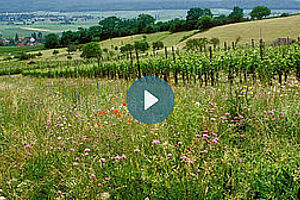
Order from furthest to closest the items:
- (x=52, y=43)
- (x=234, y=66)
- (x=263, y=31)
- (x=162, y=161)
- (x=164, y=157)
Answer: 1. (x=52, y=43)
2. (x=263, y=31)
3. (x=234, y=66)
4. (x=164, y=157)
5. (x=162, y=161)

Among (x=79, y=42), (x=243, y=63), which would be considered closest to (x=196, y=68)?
(x=243, y=63)

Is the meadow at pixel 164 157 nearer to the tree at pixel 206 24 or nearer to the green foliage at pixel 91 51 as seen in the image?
the green foliage at pixel 91 51

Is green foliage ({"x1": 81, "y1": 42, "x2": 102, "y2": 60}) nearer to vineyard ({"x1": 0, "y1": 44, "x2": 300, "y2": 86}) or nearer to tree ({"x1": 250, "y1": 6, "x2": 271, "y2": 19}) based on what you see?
vineyard ({"x1": 0, "y1": 44, "x2": 300, "y2": 86})

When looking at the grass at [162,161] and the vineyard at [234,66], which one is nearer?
the grass at [162,161]

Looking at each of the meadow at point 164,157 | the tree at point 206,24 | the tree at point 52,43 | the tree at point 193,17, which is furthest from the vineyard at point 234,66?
the tree at point 52,43

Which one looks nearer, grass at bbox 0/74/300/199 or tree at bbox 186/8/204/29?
grass at bbox 0/74/300/199

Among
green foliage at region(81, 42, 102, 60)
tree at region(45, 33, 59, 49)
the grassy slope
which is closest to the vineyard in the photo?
the grassy slope

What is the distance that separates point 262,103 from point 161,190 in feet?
10.6

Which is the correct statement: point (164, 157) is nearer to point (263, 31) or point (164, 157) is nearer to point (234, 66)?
point (234, 66)

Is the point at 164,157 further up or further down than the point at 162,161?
further down

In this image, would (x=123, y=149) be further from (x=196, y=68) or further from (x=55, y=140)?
(x=196, y=68)

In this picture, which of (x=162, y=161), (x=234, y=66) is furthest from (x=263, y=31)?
(x=162, y=161)

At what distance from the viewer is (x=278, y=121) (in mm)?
4219

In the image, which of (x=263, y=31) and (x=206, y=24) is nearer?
(x=263, y=31)
